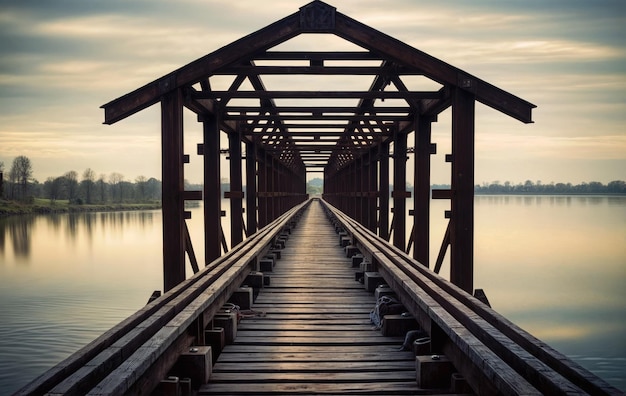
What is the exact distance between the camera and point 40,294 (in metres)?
27.0

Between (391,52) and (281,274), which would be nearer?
(391,52)

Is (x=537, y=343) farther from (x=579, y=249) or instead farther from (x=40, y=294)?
(x=579, y=249)

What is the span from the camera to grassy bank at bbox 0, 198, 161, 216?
90125mm

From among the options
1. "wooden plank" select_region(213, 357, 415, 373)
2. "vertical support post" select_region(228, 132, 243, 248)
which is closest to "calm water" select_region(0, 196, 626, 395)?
"vertical support post" select_region(228, 132, 243, 248)

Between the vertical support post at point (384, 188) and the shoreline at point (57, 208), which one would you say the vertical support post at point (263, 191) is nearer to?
the vertical support post at point (384, 188)

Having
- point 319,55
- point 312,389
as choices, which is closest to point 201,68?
point 319,55

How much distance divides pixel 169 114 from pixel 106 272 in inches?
1182

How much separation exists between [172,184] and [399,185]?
7.87m

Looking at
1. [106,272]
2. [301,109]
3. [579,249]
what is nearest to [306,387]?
[301,109]

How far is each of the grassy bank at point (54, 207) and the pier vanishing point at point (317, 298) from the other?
307 ft

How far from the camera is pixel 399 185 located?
14.1 m

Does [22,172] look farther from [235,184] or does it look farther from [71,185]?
[235,184]

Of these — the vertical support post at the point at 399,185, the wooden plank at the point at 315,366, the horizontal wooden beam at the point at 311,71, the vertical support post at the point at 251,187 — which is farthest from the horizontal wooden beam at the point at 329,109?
the wooden plank at the point at 315,366

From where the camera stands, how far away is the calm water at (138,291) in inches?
720
